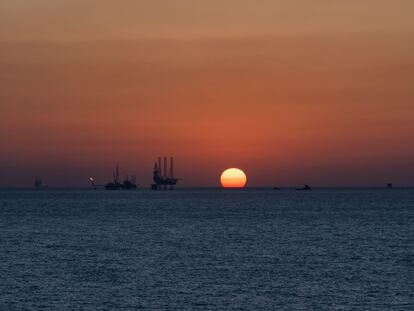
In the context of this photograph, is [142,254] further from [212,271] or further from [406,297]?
[406,297]

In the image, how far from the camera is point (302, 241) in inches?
4882

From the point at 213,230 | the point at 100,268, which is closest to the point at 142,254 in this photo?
the point at 100,268

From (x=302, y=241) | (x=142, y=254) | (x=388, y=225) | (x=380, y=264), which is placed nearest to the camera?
(x=380, y=264)

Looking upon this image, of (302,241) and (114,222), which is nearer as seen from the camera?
(302,241)

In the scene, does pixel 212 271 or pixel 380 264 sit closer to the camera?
pixel 212 271

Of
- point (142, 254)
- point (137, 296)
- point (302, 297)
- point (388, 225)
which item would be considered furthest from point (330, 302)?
point (388, 225)

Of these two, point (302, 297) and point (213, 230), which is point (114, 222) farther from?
point (302, 297)

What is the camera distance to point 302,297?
67.9m

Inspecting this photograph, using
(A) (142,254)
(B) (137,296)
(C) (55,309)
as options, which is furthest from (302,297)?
(A) (142,254)

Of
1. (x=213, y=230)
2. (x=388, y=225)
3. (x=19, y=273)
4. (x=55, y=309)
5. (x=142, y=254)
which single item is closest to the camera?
(x=55, y=309)

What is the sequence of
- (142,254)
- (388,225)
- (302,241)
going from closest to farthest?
(142,254) < (302,241) < (388,225)

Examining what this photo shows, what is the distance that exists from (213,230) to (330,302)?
287ft

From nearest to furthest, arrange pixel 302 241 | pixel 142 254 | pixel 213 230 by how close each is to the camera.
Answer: pixel 142 254, pixel 302 241, pixel 213 230

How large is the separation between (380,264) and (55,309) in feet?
139
